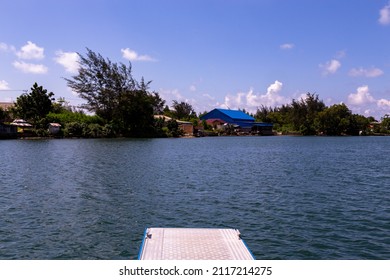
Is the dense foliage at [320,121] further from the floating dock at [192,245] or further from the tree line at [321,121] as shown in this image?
the floating dock at [192,245]

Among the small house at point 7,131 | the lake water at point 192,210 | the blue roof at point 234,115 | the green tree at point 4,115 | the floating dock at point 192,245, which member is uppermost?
the blue roof at point 234,115

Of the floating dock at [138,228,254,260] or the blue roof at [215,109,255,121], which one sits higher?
the blue roof at [215,109,255,121]

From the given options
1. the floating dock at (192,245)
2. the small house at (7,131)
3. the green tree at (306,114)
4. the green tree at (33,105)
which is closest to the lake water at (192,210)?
the floating dock at (192,245)

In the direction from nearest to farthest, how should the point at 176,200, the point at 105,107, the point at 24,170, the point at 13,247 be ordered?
the point at 13,247, the point at 176,200, the point at 24,170, the point at 105,107

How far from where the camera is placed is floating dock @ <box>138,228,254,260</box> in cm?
979

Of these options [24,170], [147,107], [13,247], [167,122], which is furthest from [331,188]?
[167,122]

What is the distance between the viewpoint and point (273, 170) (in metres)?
32.0

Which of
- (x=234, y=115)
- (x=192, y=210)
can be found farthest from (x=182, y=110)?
(x=192, y=210)

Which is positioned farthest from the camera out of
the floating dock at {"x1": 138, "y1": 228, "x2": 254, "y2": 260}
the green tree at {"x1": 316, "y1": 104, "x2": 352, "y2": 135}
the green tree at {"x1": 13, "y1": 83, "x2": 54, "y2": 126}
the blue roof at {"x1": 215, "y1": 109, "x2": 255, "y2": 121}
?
the blue roof at {"x1": 215, "y1": 109, "x2": 255, "y2": 121}

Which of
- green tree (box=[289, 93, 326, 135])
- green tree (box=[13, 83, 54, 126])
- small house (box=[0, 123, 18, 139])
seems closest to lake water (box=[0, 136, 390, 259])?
small house (box=[0, 123, 18, 139])

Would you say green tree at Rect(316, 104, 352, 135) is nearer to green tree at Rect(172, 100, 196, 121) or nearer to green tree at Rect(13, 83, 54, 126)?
green tree at Rect(172, 100, 196, 121)

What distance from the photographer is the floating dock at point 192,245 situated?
9.79m

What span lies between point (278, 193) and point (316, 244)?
28.7ft

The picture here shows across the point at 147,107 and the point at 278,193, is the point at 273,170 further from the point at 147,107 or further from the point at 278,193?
the point at 147,107
